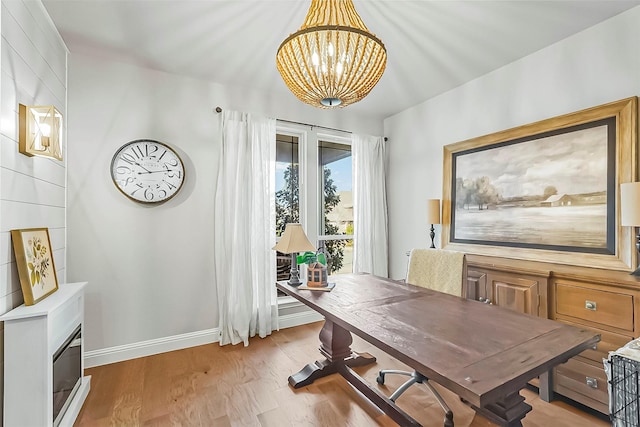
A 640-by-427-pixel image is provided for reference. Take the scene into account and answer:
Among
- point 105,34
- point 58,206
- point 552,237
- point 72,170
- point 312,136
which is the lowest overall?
point 552,237

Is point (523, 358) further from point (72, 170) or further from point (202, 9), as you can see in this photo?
point (72, 170)

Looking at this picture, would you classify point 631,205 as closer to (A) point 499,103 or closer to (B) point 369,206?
(A) point 499,103

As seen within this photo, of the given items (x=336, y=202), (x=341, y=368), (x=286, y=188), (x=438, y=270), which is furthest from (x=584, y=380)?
(x=286, y=188)

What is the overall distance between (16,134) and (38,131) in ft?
0.39

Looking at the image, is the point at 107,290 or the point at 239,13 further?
the point at 107,290

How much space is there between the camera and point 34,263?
68.4 inches

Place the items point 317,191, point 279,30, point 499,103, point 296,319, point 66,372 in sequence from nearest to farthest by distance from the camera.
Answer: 1. point 66,372
2. point 279,30
3. point 499,103
4. point 296,319
5. point 317,191

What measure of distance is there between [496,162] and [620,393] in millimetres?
1978

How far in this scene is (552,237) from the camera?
7.87ft

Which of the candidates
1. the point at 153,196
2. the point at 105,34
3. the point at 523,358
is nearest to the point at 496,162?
the point at 523,358

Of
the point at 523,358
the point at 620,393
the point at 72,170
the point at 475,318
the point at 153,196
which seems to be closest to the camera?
the point at 523,358

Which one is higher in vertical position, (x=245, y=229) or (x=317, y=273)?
(x=245, y=229)

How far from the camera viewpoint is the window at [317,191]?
355 centimetres

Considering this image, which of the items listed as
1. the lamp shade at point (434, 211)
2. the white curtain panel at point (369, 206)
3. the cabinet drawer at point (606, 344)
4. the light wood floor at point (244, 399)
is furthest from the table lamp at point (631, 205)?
the white curtain panel at point (369, 206)
